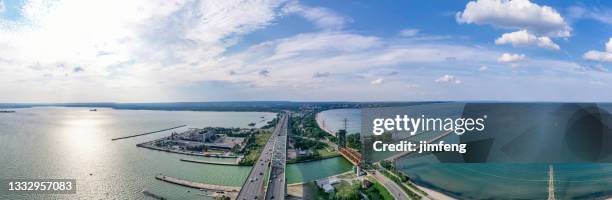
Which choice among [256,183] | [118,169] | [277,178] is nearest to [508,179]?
[277,178]

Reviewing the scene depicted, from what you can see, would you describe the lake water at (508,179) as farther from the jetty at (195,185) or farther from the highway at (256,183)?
the jetty at (195,185)

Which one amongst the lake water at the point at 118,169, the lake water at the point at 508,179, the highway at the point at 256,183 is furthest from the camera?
the lake water at the point at 118,169

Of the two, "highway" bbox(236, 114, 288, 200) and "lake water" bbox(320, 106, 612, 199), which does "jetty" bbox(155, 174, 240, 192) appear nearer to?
"highway" bbox(236, 114, 288, 200)

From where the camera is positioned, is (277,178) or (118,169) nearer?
(277,178)

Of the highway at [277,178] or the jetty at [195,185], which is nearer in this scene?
the highway at [277,178]

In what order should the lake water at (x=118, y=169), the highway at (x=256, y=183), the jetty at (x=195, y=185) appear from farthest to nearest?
the jetty at (x=195, y=185), the lake water at (x=118, y=169), the highway at (x=256, y=183)

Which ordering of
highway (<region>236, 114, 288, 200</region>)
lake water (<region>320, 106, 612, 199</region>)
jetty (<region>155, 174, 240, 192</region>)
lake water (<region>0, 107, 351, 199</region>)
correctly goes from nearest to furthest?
1. highway (<region>236, 114, 288, 200</region>)
2. lake water (<region>320, 106, 612, 199</region>)
3. lake water (<region>0, 107, 351, 199</region>)
4. jetty (<region>155, 174, 240, 192</region>)

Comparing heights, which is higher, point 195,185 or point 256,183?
point 256,183

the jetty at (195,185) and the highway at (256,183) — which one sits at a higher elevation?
the highway at (256,183)

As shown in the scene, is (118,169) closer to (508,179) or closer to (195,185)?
(195,185)

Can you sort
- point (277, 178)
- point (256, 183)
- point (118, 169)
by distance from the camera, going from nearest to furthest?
point (256, 183), point (277, 178), point (118, 169)

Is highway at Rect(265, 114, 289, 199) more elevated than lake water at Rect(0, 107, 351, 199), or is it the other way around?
highway at Rect(265, 114, 289, 199)

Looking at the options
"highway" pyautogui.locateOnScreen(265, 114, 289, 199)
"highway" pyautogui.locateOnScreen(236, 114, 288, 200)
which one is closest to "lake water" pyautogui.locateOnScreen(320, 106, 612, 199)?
"highway" pyautogui.locateOnScreen(265, 114, 289, 199)

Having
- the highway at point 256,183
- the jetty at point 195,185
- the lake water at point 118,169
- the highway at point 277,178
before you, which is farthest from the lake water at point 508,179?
the jetty at point 195,185
